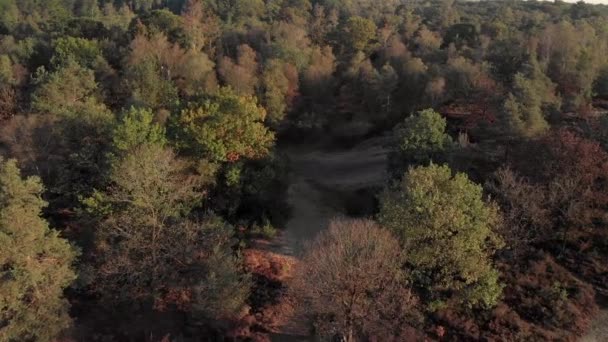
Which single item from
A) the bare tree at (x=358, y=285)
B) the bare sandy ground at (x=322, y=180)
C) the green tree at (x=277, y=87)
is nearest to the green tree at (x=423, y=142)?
the bare sandy ground at (x=322, y=180)

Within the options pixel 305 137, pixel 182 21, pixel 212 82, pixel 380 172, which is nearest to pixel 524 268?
pixel 380 172

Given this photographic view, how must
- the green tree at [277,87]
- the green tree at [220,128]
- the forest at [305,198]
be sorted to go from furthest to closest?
the green tree at [277,87] → the green tree at [220,128] → the forest at [305,198]

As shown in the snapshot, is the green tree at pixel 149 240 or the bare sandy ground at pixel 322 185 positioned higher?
the green tree at pixel 149 240

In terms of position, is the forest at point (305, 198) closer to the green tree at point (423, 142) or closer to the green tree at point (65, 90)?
the green tree at point (423, 142)

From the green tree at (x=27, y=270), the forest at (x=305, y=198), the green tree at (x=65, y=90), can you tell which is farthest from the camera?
the green tree at (x=65, y=90)

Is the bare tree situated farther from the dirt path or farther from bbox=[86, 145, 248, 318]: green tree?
bbox=[86, 145, 248, 318]: green tree

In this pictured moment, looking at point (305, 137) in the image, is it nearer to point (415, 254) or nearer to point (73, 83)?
point (73, 83)
